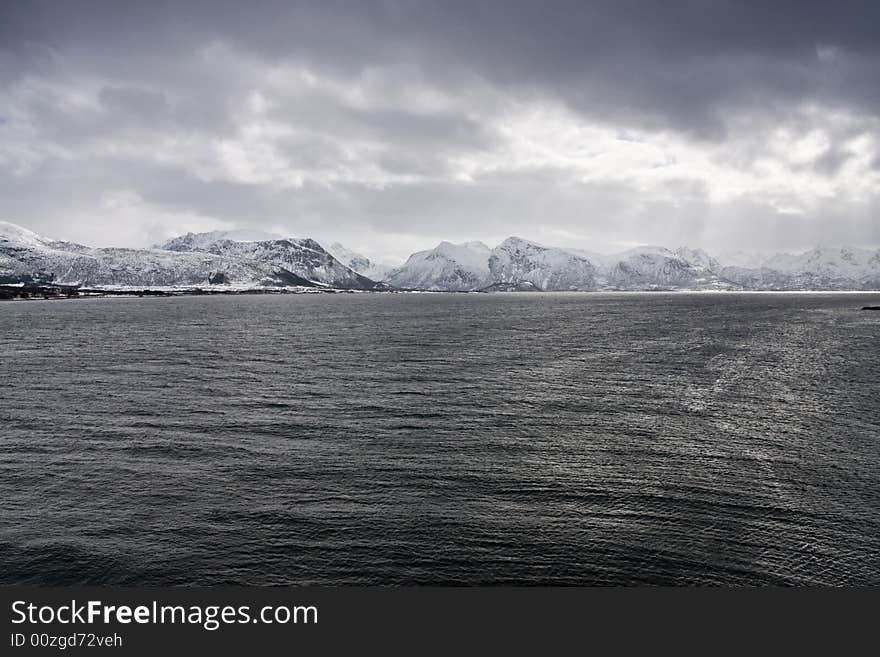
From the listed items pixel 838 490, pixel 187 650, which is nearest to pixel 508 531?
pixel 187 650

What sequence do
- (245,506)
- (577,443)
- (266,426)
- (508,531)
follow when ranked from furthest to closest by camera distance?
1. (266,426)
2. (577,443)
3. (245,506)
4. (508,531)

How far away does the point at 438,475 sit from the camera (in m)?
42.5

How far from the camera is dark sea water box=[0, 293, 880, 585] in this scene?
3016 cm

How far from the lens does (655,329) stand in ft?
589

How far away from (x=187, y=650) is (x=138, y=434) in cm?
3660

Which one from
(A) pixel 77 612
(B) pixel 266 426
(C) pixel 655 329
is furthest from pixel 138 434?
(C) pixel 655 329

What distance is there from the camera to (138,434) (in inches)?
2108

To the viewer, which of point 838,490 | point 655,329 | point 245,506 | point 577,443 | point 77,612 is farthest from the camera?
point 655,329

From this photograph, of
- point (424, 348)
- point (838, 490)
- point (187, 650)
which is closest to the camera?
point (187, 650)

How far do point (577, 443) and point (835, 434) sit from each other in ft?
86.0

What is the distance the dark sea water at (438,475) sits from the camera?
30.2m

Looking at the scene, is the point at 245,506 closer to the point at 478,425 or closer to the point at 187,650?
the point at 187,650

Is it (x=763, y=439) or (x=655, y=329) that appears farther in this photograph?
(x=655, y=329)

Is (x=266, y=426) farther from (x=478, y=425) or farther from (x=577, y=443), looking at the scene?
(x=577, y=443)
